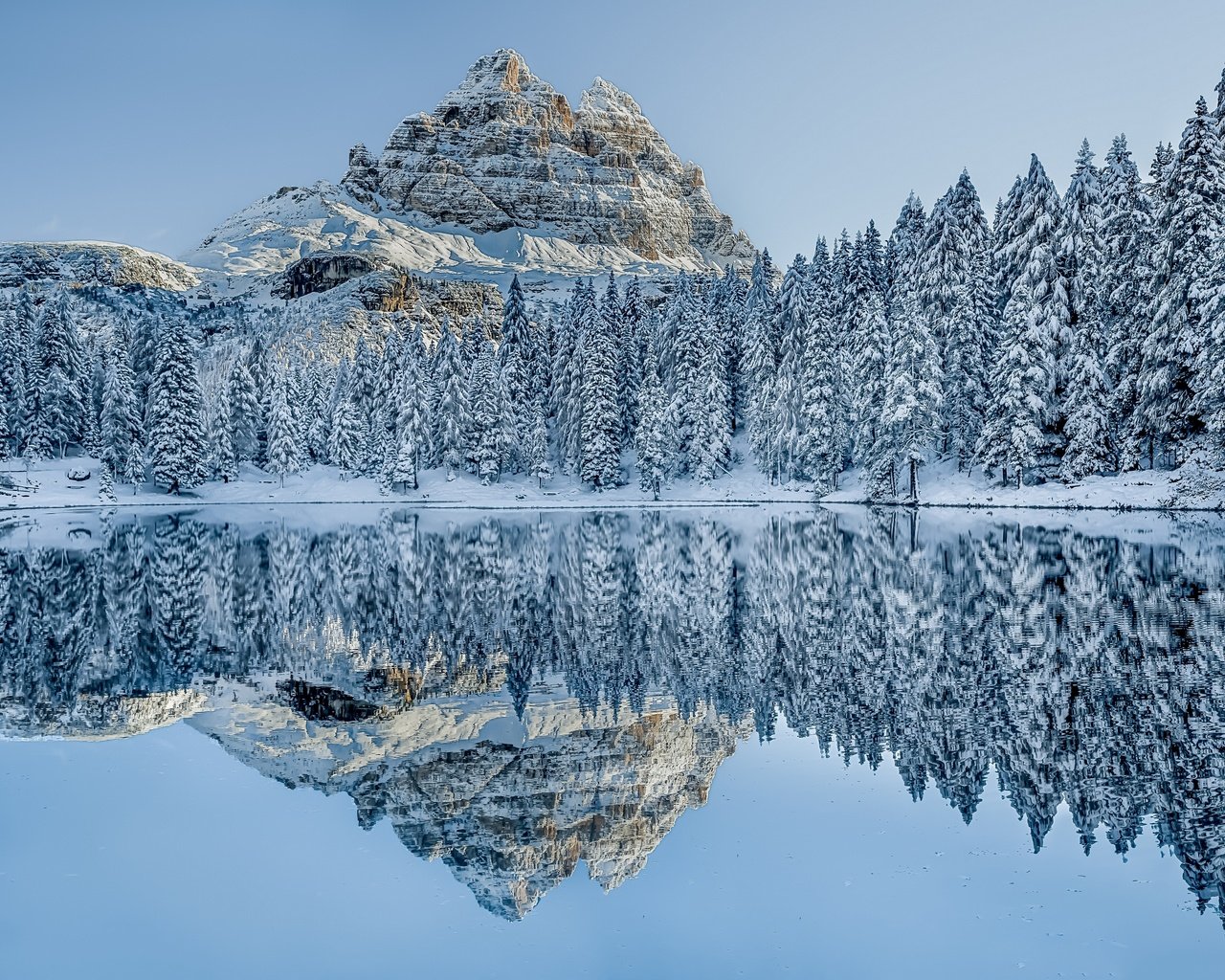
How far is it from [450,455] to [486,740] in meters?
68.3

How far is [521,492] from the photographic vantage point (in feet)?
246

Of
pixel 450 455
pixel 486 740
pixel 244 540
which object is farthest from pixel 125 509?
pixel 486 740

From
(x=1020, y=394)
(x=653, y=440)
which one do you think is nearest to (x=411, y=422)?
(x=653, y=440)

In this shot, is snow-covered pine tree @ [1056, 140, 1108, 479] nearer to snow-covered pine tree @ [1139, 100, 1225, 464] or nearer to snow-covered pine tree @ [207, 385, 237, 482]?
snow-covered pine tree @ [1139, 100, 1225, 464]

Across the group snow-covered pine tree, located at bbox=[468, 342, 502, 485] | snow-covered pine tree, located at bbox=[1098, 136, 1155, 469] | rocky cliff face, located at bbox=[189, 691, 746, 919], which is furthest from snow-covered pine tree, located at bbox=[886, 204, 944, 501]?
rocky cliff face, located at bbox=[189, 691, 746, 919]

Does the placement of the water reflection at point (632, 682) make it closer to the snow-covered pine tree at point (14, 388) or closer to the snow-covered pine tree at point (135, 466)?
the snow-covered pine tree at point (135, 466)

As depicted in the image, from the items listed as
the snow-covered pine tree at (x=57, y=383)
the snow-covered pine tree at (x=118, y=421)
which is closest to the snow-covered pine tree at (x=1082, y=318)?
the snow-covered pine tree at (x=118, y=421)

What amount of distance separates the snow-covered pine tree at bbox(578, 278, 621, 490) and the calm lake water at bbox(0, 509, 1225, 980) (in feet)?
169

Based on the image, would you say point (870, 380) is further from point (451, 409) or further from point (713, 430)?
point (451, 409)

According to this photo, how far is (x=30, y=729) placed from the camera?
43.4 feet

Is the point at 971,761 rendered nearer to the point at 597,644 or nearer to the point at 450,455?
the point at 597,644

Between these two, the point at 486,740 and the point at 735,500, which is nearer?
the point at 486,740

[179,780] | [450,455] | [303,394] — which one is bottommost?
[179,780]

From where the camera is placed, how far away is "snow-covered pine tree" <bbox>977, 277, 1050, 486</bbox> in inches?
1962
